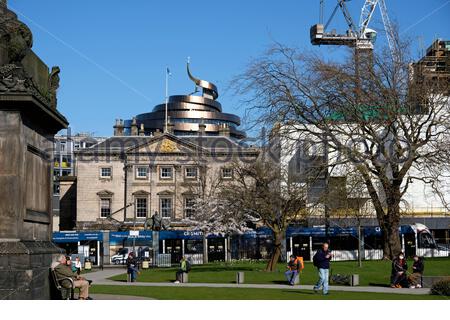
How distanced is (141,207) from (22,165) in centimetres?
7488

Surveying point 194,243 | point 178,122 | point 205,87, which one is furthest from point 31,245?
point 205,87

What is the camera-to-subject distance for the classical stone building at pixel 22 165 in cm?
1276

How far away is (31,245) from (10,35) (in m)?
4.26

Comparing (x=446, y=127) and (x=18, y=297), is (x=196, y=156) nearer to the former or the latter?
(x=446, y=127)

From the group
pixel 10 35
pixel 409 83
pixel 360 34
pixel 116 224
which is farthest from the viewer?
pixel 360 34

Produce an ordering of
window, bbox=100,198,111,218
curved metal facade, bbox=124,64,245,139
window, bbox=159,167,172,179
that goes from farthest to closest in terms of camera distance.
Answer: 1. curved metal facade, bbox=124,64,245,139
2. window, bbox=159,167,172,179
3. window, bbox=100,198,111,218

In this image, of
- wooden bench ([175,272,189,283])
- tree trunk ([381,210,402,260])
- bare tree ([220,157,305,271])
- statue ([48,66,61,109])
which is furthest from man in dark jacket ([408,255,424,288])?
statue ([48,66,61,109])

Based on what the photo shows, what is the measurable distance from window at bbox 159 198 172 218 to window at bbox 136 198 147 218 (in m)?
2.05

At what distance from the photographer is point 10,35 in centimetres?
1340

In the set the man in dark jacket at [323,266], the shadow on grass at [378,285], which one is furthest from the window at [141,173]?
the man in dark jacket at [323,266]

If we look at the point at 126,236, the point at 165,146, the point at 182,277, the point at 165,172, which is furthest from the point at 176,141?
the point at 182,277

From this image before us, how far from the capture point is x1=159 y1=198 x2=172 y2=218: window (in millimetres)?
87056

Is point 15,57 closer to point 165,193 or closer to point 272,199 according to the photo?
point 272,199

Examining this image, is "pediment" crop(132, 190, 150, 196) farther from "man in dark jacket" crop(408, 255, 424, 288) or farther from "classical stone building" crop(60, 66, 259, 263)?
"man in dark jacket" crop(408, 255, 424, 288)
